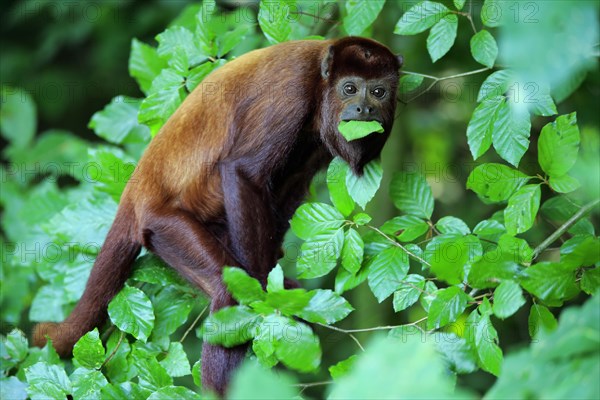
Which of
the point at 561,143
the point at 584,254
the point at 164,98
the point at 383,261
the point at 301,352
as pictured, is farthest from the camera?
the point at 164,98

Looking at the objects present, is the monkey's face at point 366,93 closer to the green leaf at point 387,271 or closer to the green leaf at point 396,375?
the green leaf at point 387,271

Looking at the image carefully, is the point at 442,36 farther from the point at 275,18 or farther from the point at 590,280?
the point at 590,280

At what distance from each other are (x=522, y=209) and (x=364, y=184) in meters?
Result: 0.86

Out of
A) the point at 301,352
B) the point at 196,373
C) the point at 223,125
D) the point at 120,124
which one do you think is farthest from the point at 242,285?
the point at 120,124

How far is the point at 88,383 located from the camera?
363 cm

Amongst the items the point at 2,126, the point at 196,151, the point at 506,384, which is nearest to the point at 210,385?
the point at 196,151

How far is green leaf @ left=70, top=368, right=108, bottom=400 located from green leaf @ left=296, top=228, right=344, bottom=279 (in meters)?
1.16

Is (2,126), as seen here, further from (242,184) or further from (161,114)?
(242,184)

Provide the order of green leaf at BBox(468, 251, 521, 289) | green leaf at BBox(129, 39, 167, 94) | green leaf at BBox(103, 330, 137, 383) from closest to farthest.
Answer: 1. green leaf at BBox(468, 251, 521, 289)
2. green leaf at BBox(103, 330, 137, 383)
3. green leaf at BBox(129, 39, 167, 94)

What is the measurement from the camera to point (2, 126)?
6.76m

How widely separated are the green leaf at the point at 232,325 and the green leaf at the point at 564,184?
1.39m

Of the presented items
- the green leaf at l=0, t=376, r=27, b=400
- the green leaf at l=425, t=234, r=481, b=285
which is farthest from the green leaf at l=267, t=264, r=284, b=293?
the green leaf at l=0, t=376, r=27, b=400

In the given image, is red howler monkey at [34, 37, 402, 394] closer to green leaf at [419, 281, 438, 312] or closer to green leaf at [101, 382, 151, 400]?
→ green leaf at [101, 382, 151, 400]

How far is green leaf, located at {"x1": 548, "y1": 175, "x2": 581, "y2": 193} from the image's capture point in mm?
3066
